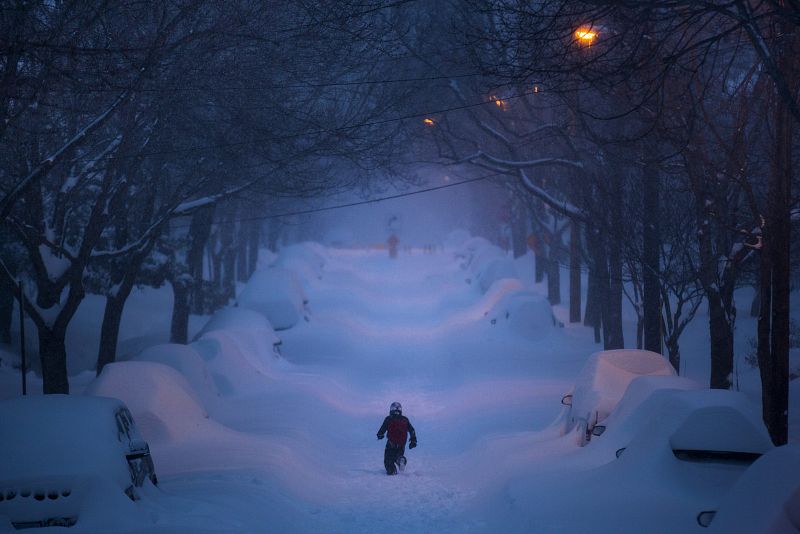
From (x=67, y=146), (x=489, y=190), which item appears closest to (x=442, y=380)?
(x=67, y=146)

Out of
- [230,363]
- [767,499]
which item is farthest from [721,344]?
[230,363]

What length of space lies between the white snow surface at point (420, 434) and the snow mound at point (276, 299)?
0.08 meters

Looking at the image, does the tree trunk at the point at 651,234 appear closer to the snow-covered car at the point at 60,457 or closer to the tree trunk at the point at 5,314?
the snow-covered car at the point at 60,457

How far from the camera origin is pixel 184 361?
16.2 m

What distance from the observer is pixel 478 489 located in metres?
11.7

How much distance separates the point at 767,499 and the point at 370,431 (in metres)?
12.0

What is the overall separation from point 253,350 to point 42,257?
7.93 meters

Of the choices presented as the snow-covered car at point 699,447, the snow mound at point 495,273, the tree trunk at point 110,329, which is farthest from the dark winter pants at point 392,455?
the snow mound at point 495,273

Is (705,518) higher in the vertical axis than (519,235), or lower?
lower

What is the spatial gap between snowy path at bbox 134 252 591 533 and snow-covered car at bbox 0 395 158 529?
2.36 feet

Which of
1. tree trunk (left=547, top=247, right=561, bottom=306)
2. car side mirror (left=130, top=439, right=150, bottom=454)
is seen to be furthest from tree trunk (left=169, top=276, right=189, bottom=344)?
tree trunk (left=547, top=247, right=561, bottom=306)

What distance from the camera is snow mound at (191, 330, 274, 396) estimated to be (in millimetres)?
18984

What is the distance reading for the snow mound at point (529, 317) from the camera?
28203mm

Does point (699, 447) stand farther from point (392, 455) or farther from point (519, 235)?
point (519, 235)
